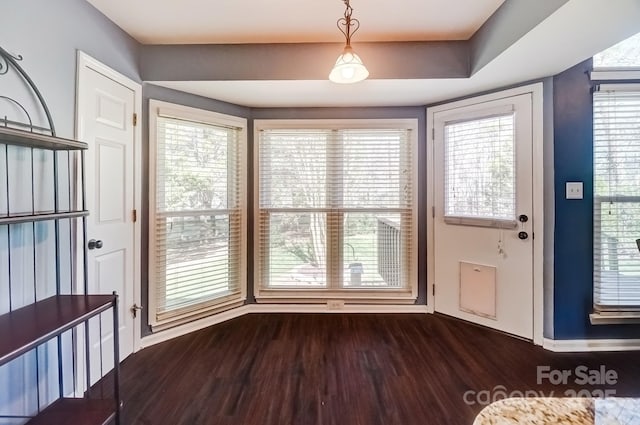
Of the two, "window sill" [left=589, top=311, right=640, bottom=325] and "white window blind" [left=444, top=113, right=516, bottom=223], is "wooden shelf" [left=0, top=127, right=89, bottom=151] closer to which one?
"white window blind" [left=444, top=113, right=516, bottom=223]

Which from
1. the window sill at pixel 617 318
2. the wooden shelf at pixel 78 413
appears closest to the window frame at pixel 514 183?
the window sill at pixel 617 318

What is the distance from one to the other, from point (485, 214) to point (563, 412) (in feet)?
7.86

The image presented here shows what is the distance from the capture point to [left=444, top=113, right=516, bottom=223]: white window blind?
2594 millimetres

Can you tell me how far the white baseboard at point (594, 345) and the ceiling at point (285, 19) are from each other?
2589 mm

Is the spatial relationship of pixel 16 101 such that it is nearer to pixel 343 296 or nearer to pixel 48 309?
pixel 48 309

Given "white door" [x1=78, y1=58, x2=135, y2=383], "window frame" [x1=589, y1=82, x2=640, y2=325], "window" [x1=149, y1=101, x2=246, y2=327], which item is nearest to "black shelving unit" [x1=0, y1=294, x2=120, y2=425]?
"white door" [x1=78, y1=58, x2=135, y2=383]

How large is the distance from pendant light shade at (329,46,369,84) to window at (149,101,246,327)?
1.62 m

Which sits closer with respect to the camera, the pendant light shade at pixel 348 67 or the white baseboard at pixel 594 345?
the pendant light shade at pixel 348 67

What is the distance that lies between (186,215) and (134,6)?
157cm

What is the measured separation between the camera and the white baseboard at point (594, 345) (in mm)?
2381

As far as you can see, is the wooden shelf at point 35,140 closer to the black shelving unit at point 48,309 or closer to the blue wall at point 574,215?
the black shelving unit at point 48,309

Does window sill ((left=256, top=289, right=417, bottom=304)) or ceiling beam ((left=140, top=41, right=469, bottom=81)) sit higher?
ceiling beam ((left=140, top=41, right=469, bottom=81))

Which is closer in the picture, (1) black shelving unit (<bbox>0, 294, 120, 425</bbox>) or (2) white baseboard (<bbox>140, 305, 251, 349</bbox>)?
(1) black shelving unit (<bbox>0, 294, 120, 425</bbox>)

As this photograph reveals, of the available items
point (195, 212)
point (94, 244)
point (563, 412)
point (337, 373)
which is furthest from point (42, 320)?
point (563, 412)
